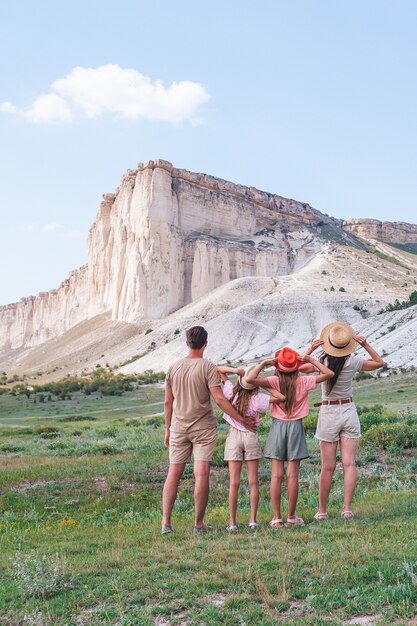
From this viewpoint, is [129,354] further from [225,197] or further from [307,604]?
[307,604]

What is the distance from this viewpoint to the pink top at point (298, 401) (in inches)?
284

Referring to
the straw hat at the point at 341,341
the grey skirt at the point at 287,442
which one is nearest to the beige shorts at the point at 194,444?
the grey skirt at the point at 287,442

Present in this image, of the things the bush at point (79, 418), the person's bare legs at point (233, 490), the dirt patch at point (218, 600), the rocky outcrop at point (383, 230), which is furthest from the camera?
the rocky outcrop at point (383, 230)

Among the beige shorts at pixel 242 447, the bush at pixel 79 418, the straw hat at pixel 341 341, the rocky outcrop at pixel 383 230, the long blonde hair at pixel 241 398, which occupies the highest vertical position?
the rocky outcrop at pixel 383 230

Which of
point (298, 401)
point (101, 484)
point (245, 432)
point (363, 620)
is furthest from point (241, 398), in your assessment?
point (101, 484)

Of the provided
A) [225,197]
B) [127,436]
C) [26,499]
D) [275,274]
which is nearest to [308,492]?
[26,499]

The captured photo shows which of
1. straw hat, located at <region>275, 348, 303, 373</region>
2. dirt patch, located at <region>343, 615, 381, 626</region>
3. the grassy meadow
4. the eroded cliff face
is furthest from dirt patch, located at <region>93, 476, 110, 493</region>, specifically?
the eroded cliff face

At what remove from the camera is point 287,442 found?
720cm

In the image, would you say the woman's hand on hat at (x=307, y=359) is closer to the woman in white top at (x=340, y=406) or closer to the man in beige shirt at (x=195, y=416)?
the woman in white top at (x=340, y=406)

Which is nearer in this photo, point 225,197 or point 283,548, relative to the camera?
point 283,548

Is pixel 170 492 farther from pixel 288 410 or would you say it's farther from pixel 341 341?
pixel 341 341

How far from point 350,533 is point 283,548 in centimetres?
83

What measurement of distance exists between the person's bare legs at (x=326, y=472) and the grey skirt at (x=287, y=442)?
30 centimetres

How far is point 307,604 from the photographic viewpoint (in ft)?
14.6
